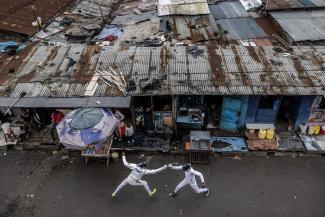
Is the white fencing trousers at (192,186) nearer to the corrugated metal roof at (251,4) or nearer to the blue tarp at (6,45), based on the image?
the blue tarp at (6,45)

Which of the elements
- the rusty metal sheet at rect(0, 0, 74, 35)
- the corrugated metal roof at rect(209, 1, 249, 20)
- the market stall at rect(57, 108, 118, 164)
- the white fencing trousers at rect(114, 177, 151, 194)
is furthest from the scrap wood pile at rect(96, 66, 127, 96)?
the corrugated metal roof at rect(209, 1, 249, 20)

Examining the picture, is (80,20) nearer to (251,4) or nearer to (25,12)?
(25,12)

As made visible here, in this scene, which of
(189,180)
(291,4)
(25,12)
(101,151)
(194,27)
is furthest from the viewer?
(25,12)

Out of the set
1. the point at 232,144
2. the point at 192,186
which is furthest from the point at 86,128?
the point at 232,144

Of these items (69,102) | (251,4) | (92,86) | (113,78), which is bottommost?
(69,102)

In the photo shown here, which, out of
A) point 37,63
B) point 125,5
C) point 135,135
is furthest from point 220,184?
point 125,5

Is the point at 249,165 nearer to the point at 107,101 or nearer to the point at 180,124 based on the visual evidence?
the point at 180,124

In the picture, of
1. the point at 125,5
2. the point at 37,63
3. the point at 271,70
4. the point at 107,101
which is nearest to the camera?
the point at 107,101

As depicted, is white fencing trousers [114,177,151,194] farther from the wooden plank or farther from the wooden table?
the wooden plank
